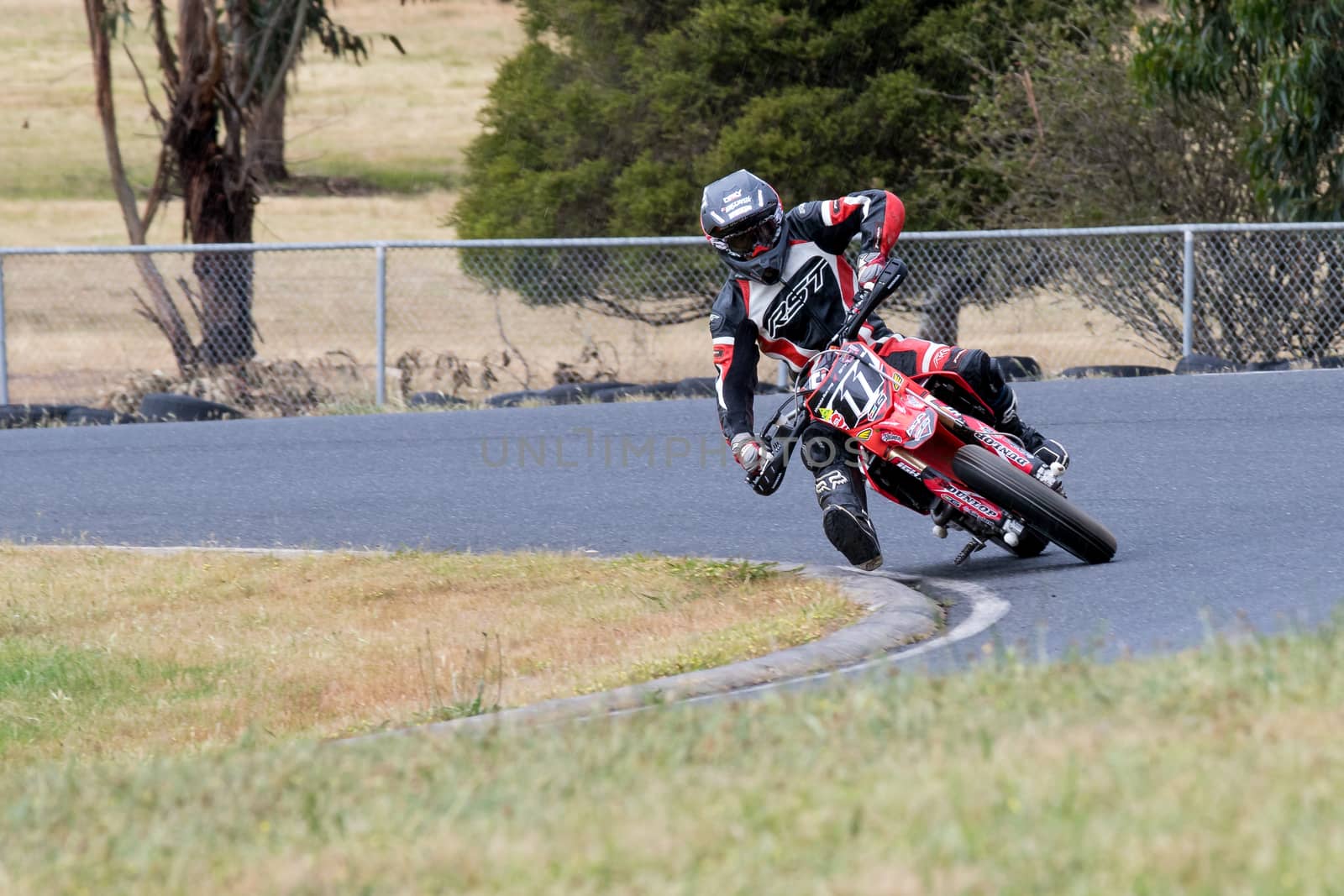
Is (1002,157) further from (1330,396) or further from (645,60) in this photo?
(1330,396)

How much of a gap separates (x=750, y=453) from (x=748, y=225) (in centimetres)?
99

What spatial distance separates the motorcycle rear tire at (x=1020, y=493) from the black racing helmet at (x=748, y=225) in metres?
1.19

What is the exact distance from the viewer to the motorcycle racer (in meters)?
A: 7.77

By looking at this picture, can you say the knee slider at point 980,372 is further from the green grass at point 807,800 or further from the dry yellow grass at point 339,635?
the green grass at point 807,800

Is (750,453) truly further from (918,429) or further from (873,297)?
(873,297)

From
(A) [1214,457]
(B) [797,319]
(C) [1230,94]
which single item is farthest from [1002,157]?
(B) [797,319]

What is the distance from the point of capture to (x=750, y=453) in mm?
7676

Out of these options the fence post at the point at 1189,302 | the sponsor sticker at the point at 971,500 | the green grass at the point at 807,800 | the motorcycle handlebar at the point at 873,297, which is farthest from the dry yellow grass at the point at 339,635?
the fence post at the point at 1189,302

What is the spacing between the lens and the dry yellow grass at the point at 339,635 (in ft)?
21.9

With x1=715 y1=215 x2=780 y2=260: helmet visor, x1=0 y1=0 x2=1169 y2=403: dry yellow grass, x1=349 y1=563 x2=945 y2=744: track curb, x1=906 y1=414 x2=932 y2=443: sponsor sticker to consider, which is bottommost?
x1=0 y1=0 x2=1169 y2=403: dry yellow grass

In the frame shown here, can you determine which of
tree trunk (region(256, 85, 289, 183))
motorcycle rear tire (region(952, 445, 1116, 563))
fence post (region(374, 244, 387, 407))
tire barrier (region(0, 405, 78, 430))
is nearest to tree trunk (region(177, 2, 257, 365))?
tree trunk (region(256, 85, 289, 183))

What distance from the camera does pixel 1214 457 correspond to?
11000mm

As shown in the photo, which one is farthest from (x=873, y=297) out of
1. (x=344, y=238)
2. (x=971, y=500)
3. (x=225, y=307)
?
(x=344, y=238)

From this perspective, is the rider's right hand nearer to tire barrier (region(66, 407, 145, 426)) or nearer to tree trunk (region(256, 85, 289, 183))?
tire barrier (region(66, 407, 145, 426))
